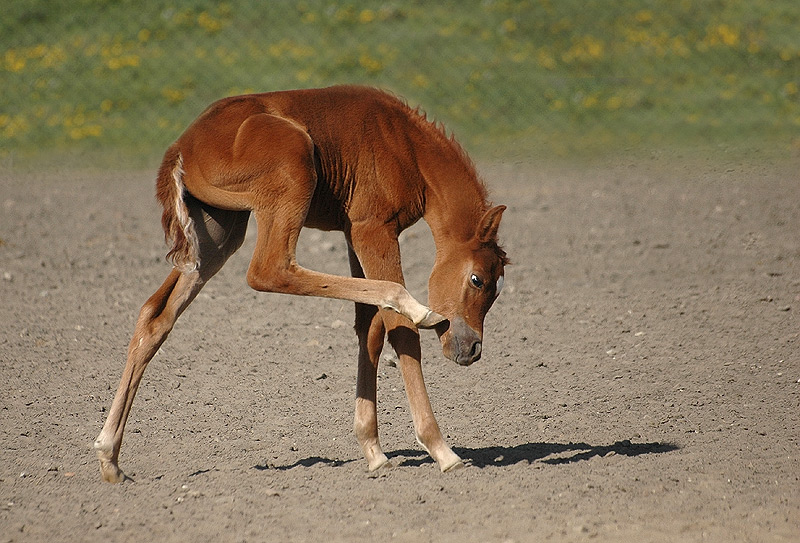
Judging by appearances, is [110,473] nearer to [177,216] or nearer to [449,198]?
[177,216]

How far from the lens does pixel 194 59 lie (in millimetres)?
17109

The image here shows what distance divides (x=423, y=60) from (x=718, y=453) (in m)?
13.0

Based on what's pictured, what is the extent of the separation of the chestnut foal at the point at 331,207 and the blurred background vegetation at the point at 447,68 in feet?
31.8

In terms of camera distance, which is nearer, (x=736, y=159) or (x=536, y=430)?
(x=536, y=430)

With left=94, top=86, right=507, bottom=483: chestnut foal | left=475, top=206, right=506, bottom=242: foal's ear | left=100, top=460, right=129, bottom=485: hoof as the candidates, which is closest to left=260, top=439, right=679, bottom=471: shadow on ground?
left=94, top=86, right=507, bottom=483: chestnut foal

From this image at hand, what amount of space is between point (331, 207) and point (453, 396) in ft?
5.77

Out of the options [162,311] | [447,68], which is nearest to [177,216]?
[162,311]

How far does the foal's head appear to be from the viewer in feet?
15.4

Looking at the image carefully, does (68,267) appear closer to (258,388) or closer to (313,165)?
(258,388)

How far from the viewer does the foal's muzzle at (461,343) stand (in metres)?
4.70

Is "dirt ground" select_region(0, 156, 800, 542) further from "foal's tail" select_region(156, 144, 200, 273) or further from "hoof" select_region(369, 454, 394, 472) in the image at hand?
"foal's tail" select_region(156, 144, 200, 273)

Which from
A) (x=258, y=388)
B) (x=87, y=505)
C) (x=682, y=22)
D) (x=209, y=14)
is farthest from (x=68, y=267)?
(x=682, y=22)

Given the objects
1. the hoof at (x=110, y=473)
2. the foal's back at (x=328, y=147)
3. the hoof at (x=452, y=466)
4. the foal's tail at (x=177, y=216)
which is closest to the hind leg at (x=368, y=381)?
the hoof at (x=452, y=466)

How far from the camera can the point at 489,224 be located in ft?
15.5
